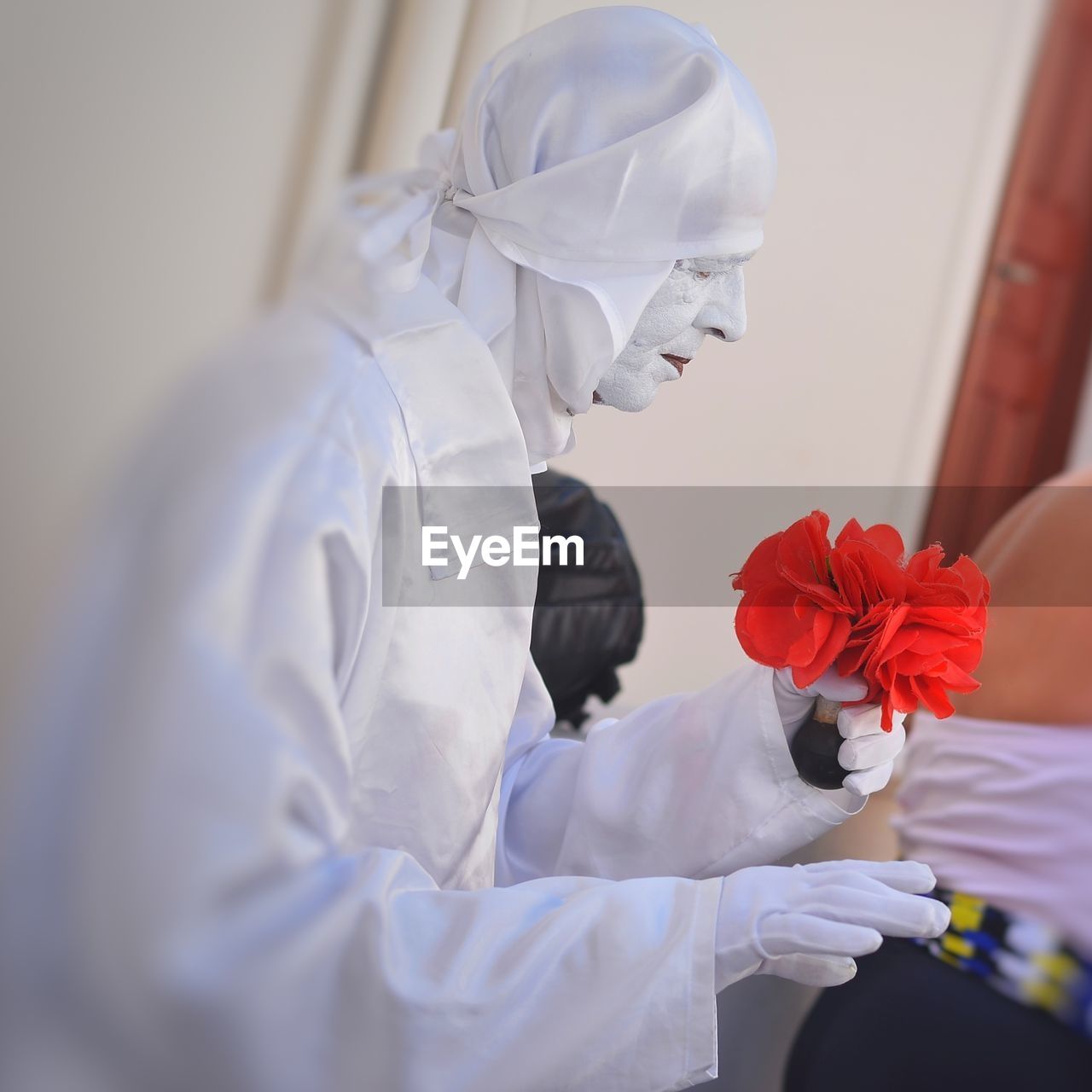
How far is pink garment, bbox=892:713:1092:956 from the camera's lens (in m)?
1.43

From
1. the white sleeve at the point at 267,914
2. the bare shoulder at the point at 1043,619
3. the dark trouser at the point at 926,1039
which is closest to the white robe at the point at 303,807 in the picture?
the white sleeve at the point at 267,914

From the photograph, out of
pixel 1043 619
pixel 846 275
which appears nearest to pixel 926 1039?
pixel 1043 619

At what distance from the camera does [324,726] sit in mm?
795

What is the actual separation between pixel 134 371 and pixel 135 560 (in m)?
0.70

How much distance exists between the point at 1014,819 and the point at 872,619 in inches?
24.6

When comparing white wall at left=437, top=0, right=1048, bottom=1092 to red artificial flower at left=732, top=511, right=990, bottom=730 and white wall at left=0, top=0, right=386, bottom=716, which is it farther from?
red artificial flower at left=732, top=511, right=990, bottom=730

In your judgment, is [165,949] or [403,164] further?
[403,164]

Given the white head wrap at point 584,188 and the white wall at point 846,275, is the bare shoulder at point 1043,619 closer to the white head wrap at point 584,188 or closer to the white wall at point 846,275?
the white wall at point 846,275

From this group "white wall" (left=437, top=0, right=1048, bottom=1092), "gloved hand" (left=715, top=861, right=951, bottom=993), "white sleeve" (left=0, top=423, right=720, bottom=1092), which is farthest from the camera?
"white wall" (left=437, top=0, right=1048, bottom=1092)

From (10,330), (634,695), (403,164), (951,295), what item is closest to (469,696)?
(10,330)

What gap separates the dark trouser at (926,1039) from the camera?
1353 mm

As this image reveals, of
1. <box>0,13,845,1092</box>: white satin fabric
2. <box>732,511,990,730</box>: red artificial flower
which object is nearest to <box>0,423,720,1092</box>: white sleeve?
<box>0,13,845,1092</box>: white satin fabric

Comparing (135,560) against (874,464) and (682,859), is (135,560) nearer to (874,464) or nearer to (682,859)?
(682,859)

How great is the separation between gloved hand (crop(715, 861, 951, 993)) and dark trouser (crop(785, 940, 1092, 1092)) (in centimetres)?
59
